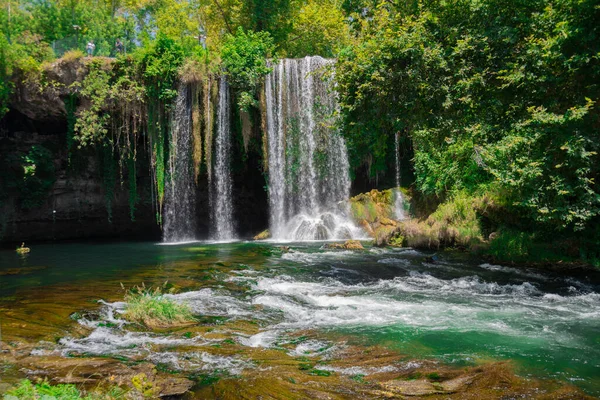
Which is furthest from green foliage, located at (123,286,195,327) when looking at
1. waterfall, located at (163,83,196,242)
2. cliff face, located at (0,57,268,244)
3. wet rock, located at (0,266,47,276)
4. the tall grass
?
cliff face, located at (0,57,268,244)

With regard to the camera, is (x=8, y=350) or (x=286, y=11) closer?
(x=8, y=350)

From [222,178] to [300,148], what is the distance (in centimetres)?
402

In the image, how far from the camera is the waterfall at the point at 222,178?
68.3ft

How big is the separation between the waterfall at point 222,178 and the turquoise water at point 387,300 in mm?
7493

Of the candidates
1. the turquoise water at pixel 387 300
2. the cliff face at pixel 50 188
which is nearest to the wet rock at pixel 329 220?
the turquoise water at pixel 387 300

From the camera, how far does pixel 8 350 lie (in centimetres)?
513

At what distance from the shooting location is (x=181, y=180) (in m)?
21.3

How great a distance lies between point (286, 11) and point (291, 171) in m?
12.6

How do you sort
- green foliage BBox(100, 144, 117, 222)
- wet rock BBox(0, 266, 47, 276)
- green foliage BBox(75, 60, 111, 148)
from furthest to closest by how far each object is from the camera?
green foliage BBox(100, 144, 117, 222), green foliage BBox(75, 60, 111, 148), wet rock BBox(0, 266, 47, 276)

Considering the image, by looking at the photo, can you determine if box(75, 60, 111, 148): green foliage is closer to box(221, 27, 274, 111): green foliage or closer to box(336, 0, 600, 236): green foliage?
box(221, 27, 274, 111): green foliage

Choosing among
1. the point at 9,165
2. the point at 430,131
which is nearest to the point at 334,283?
the point at 430,131

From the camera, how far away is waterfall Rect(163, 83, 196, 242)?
20625 mm

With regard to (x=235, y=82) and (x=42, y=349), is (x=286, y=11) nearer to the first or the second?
(x=235, y=82)

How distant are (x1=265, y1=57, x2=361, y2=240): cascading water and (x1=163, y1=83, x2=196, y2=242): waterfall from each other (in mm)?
3768
